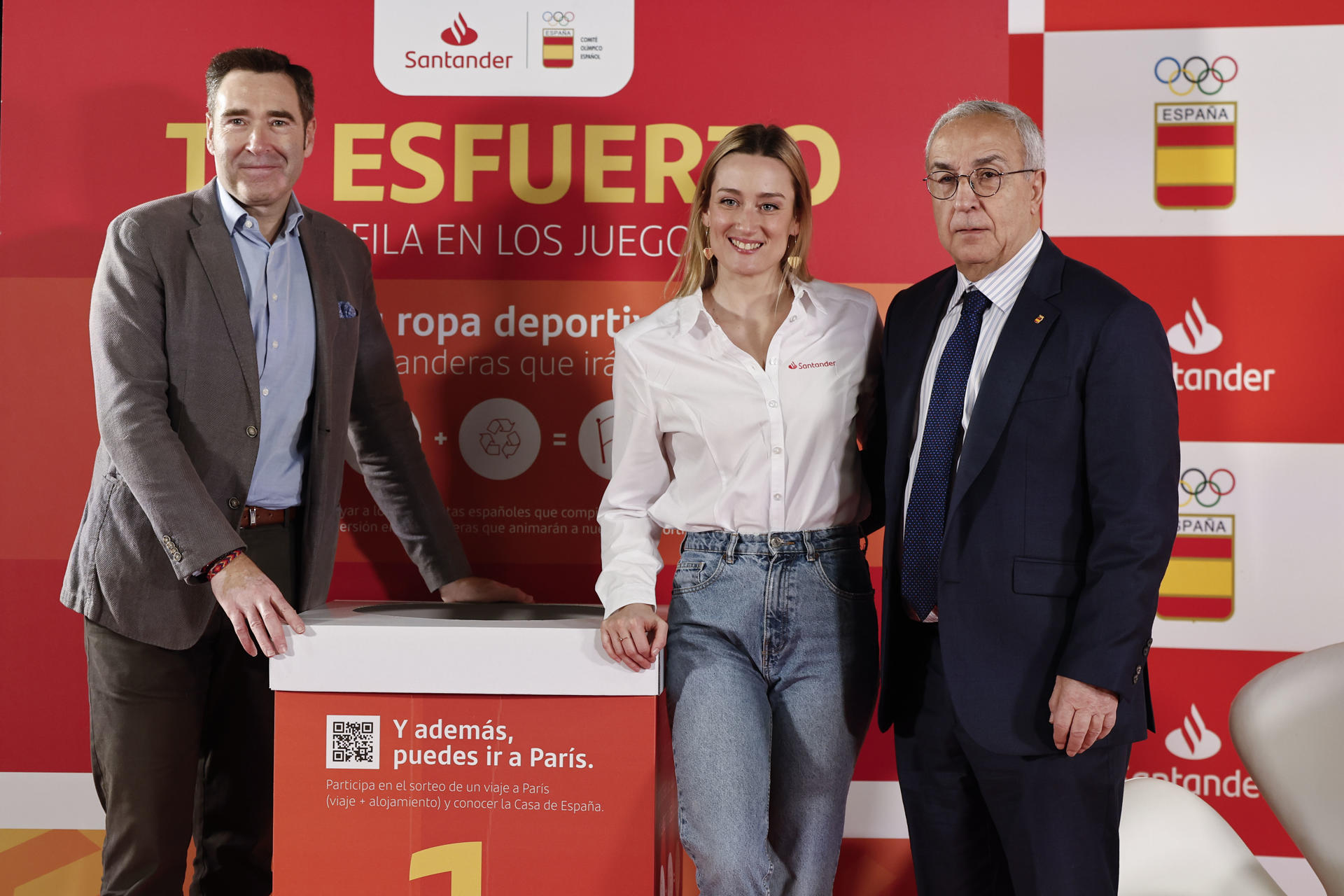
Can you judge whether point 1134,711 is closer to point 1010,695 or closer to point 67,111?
point 1010,695

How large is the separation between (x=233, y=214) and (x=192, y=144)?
2.62 feet

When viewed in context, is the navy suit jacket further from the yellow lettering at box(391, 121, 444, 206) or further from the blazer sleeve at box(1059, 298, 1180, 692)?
the yellow lettering at box(391, 121, 444, 206)

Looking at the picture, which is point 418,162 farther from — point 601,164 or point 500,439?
point 500,439

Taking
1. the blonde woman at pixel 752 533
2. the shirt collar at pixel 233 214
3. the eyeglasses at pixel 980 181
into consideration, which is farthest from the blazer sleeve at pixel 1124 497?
the shirt collar at pixel 233 214

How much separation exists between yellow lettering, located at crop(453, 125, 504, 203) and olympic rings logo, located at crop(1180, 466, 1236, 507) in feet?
6.70

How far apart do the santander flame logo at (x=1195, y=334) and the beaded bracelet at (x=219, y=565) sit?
2.34 meters

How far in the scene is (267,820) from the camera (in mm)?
2451

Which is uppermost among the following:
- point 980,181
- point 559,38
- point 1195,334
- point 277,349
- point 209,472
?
point 559,38

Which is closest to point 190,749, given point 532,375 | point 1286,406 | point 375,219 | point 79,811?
point 79,811

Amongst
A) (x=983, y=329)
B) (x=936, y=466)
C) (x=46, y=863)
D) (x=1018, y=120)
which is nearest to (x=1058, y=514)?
(x=936, y=466)

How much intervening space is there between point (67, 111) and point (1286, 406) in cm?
336

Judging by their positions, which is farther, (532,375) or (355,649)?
(532,375)

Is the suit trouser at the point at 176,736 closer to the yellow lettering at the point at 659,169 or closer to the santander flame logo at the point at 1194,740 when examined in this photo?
the yellow lettering at the point at 659,169

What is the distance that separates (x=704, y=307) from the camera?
2059 millimetres
